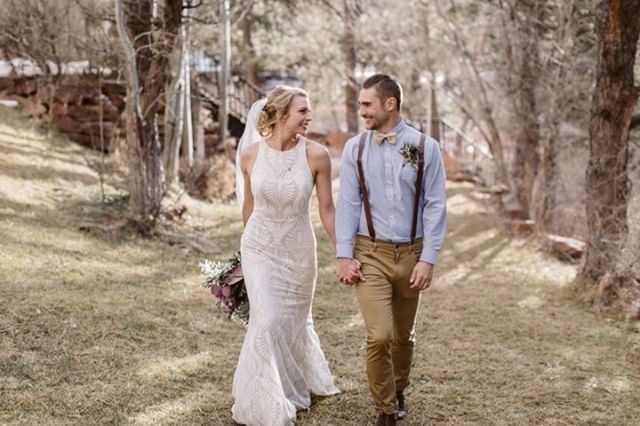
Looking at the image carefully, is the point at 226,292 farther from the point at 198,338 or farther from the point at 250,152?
the point at 198,338

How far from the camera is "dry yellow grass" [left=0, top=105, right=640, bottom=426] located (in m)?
4.92

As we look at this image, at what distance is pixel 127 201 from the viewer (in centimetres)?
1071

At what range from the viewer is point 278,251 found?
15.1 ft

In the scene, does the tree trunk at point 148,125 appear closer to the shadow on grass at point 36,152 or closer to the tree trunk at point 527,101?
the shadow on grass at point 36,152

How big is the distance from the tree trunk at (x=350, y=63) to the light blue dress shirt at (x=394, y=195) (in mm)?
15163

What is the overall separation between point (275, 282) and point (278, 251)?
7.1 inches

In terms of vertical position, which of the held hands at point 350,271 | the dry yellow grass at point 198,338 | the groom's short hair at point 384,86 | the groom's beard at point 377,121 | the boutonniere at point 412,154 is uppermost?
the groom's short hair at point 384,86

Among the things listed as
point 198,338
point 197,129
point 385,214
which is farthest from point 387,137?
point 197,129

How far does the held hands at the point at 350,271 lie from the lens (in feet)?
13.8

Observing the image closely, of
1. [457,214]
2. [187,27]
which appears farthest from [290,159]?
[457,214]

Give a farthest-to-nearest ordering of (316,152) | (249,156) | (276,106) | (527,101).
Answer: (527,101) < (249,156) < (316,152) < (276,106)

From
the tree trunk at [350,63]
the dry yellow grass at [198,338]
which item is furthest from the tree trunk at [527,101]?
the tree trunk at [350,63]

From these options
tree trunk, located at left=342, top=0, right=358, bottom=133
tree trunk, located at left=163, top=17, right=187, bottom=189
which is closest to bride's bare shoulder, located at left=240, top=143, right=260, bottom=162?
tree trunk, located at left=163, top=17, right=187, bottom=189

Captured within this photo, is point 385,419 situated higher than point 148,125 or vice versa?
point 148,125
